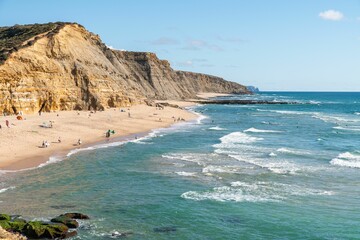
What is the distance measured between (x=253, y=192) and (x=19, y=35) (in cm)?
4966

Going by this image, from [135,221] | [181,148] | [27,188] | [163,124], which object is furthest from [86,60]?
[135,221]

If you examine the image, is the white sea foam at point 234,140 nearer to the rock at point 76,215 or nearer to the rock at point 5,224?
the rock at point 76,215

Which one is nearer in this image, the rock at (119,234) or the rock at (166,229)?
the rock at (119,234)

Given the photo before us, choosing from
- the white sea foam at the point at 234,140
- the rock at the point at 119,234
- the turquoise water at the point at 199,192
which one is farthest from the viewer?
the white sea foam at the point at 234,140

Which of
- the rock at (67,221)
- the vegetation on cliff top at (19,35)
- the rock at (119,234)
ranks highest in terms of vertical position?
the vegetation on cliff top at (19,35)

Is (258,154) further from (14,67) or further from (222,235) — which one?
(14,67)

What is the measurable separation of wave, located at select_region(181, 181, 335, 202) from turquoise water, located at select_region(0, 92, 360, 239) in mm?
52

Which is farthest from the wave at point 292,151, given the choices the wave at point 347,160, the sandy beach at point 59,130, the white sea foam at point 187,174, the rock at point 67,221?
the rock at point 67,221

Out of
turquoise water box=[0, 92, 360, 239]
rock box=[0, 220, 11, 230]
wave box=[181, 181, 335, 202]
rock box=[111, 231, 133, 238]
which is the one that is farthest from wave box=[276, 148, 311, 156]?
rock box=[0, 220, 11, 230]

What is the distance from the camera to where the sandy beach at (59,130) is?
30.5 meters

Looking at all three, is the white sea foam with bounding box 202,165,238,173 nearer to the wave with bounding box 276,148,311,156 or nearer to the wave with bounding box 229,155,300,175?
the wave with bounding box 229,155,300,175

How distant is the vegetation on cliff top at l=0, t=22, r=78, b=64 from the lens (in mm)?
49681

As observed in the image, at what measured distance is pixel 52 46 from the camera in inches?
2189

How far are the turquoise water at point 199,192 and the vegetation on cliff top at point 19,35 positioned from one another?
70.2 feet
